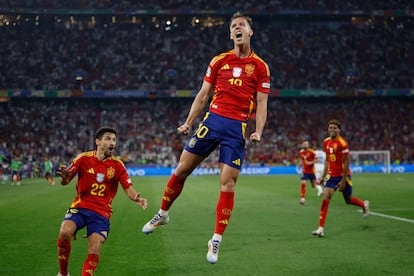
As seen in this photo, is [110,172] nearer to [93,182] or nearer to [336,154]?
[93,182]

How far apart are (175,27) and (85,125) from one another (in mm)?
16207

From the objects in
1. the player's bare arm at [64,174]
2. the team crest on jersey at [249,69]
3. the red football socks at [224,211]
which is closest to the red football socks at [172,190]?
the red football socks at [224,211]

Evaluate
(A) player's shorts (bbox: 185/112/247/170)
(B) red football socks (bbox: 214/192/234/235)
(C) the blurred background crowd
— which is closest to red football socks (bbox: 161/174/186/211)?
(A) player's shorts (bbox: 185/112/247/170)

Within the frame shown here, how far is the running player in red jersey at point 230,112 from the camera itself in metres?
6.44

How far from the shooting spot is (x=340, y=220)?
554 inches

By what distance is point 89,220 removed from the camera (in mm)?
6566

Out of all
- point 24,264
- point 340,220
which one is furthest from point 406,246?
point 24,264

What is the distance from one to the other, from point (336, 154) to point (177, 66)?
43755 mm

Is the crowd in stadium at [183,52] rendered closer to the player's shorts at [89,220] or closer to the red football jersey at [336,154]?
the red football jersey at [336,154]

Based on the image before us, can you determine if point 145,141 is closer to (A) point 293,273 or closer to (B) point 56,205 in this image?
(B) point 56,205

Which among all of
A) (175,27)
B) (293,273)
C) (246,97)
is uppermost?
(175,27)

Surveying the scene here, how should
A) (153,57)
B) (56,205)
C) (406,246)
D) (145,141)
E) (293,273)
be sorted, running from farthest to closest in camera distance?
(153,57) < (145,141) < (56,205) < (406,246) < (293,273)

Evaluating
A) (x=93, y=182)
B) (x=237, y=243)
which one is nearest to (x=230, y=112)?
(x=93, y=182)

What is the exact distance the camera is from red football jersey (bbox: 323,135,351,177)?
1212 cm
